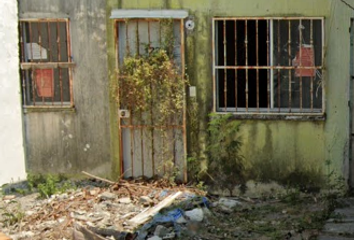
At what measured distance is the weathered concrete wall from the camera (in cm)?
1002

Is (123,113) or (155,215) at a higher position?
(123,113)

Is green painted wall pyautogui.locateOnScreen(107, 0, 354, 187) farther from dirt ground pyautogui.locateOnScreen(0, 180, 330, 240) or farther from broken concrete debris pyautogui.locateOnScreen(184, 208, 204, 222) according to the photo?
broken concrete debris pyautogui.locateOnScreen(184, 208, 204, 222)

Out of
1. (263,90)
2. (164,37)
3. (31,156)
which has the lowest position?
(31,156)

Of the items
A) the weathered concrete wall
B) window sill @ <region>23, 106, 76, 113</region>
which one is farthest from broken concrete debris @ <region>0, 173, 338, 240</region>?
window sill @ <region>23, 106, 76, 113</region>

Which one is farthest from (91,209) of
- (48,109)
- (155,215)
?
(48,109)

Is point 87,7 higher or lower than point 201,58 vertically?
higher

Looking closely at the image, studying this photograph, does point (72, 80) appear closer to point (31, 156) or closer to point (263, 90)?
point (31, 156)

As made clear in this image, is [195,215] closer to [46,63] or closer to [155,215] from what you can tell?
[155,215]

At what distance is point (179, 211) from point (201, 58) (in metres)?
2.30

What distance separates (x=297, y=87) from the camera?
9.70m

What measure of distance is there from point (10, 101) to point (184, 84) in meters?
2.72

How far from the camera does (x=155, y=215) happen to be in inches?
345

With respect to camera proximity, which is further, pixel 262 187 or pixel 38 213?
pixel 262 187

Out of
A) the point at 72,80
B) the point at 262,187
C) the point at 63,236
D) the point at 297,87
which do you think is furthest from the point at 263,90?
the point at 63,236
